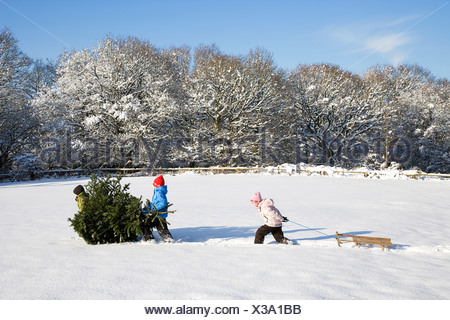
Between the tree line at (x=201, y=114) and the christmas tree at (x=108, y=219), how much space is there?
23.9m

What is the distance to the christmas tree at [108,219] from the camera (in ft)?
20.9

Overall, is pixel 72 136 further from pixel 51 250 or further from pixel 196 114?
pixel 51 250

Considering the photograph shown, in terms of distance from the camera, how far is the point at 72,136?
3027 cm

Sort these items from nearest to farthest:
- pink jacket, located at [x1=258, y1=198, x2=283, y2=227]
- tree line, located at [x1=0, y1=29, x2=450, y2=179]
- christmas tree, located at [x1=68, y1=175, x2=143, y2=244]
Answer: christmas tree, located at [x1=68, y1=175, x2=143, y2=244] < pink jacket, located at [x1=258, y1=198, x2=283, y2=227] < tree line, located at [x1=0, y1=29, x2=450, y2=179]

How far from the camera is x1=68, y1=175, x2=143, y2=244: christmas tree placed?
6.38 meters

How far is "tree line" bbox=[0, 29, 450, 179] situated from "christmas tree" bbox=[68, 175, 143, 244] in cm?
2387

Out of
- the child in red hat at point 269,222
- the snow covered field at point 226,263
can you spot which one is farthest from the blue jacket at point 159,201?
the child in red hat at point 269,222

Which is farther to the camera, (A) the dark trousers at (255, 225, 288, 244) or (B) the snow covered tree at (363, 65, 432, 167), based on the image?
(B) the snow covered tree at (363, 65, 432, 167)

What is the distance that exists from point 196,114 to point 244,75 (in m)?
7.04

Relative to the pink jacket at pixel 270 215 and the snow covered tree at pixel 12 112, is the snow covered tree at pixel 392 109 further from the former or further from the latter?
the snow covered tree at pixel 12 112

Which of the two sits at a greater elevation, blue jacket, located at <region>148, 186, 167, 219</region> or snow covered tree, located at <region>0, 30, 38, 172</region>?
snow covered tree, located at <region>0, 30, 38, 172</region>

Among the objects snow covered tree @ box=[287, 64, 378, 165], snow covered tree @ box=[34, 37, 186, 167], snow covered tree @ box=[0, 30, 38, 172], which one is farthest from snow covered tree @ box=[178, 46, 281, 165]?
snow covered tree @ box=[0, 30, 38, 172]

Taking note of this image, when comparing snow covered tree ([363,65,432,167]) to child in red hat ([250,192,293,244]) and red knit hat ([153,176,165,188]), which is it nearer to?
child in red hat ([250,192,293,244])

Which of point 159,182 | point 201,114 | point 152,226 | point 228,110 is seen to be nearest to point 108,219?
point 152,226
